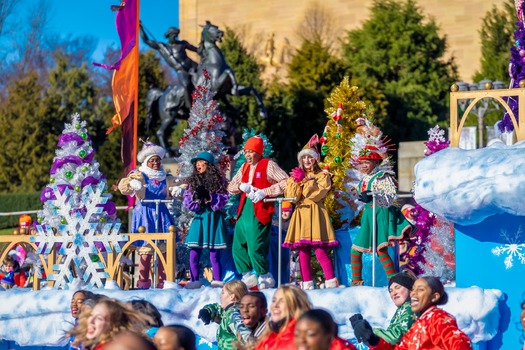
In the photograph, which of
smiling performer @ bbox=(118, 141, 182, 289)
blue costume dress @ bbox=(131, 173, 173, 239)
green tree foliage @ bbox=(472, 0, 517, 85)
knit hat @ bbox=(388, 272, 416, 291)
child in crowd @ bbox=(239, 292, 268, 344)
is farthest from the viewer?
green tree foliage @ bbox=(472, 0, 517, 85)

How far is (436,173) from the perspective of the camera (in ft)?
27.6

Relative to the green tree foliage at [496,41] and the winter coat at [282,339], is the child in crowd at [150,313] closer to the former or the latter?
the winter coat at [282,339]

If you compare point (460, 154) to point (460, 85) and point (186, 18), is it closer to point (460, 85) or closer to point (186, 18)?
point (460, 85)

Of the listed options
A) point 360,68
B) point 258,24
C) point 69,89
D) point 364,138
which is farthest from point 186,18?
point 364,138

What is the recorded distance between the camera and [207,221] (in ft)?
32.3

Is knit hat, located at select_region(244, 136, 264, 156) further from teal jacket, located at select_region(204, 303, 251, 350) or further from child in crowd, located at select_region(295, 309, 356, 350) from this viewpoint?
child in crowd, located at select_region(295, 309, 356, 350)

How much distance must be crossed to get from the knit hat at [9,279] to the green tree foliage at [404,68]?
18.4 meters

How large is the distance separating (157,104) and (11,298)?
14133mm

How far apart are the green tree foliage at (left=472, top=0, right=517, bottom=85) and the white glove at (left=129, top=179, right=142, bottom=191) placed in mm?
20364

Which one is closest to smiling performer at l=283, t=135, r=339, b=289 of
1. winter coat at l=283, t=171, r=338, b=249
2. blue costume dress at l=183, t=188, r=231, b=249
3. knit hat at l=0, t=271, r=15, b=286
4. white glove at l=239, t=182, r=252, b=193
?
winter coat at l=283, t=171, r=338, b=249

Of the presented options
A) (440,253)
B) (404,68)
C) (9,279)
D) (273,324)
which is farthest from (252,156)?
(404,68)

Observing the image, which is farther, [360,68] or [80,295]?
[360,68]

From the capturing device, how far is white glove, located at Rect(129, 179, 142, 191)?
34.6 feet

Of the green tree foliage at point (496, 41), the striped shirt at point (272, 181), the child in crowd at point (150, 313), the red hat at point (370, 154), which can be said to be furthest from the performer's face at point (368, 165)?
the green tree foliage at point (496, 41)
